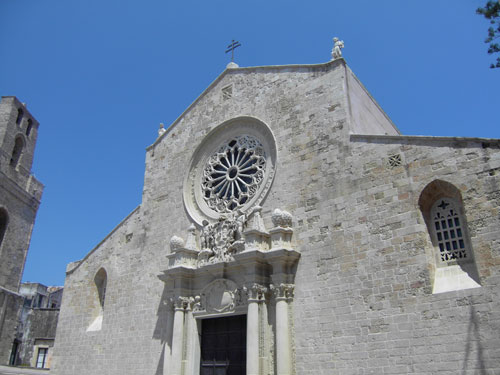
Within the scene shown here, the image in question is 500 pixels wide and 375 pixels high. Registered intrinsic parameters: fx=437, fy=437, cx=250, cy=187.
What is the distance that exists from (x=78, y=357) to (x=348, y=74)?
11.7 metres

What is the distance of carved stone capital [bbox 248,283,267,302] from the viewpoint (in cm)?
1023

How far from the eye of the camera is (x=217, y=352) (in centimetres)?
1104

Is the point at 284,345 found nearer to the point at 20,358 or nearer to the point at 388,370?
the point at 388,370

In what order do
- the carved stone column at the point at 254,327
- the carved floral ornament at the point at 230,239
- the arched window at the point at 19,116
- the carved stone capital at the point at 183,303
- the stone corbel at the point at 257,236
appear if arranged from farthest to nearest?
the arched window at the point at 19,116 → the carved stone capital at the point at 183,303 → the stone corbel at the point at 257,236 → the carved floral ornament at the point at 230,239 → the carved stone column at the point at 254,327

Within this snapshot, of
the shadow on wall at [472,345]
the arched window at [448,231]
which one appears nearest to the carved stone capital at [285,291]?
the arched window at [448,231]

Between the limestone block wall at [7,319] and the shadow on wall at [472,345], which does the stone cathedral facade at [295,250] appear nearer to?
the shadow on wall at [472,345]

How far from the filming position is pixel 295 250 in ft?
33.6

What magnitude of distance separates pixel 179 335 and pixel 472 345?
22.7 feet

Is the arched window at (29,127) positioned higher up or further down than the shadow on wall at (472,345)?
higher up

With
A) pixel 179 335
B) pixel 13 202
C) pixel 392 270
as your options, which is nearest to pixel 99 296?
pixel 179 335

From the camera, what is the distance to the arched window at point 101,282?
1473cm

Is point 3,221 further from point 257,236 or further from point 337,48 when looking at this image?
point 337,48

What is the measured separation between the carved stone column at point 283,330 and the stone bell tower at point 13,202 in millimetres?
19162

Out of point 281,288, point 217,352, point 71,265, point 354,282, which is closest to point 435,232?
point 354,282
